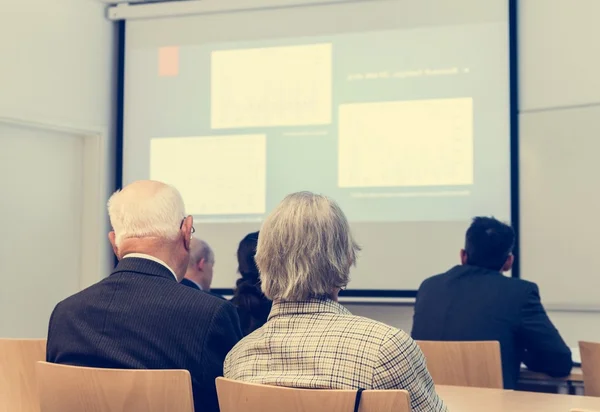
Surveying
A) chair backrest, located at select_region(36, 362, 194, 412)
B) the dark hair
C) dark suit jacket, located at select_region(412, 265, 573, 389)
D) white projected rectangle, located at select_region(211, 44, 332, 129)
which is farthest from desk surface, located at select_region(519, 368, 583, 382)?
white projected rectangle, located at select_region(211, 44, 332, 129)

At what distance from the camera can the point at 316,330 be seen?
1.75 metres

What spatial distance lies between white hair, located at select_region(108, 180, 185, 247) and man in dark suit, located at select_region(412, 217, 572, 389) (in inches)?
56.7

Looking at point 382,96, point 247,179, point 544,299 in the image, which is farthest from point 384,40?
point 544,299

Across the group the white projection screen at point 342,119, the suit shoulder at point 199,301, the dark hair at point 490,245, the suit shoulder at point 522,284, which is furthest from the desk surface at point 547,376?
the suit shoulder at point 199,301

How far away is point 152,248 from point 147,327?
29 centimetres

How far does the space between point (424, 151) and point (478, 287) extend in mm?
1550

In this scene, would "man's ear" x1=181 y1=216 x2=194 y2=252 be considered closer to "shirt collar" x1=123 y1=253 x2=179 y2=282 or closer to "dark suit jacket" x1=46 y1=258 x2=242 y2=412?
"shirt collar" x1=123 y1=253 x2=179 y2=282

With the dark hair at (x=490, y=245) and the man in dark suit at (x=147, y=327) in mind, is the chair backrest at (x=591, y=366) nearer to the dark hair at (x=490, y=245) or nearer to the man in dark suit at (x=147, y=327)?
the dark hair at (x=490, y=245)

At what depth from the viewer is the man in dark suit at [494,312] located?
3.12m

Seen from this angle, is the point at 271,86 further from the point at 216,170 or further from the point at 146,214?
the point at 146,214

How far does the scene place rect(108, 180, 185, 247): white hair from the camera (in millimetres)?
2197

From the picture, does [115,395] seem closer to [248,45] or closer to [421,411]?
[421,411]

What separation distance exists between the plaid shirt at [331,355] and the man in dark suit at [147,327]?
0.45 feet

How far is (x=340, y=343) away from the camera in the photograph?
1.70m
